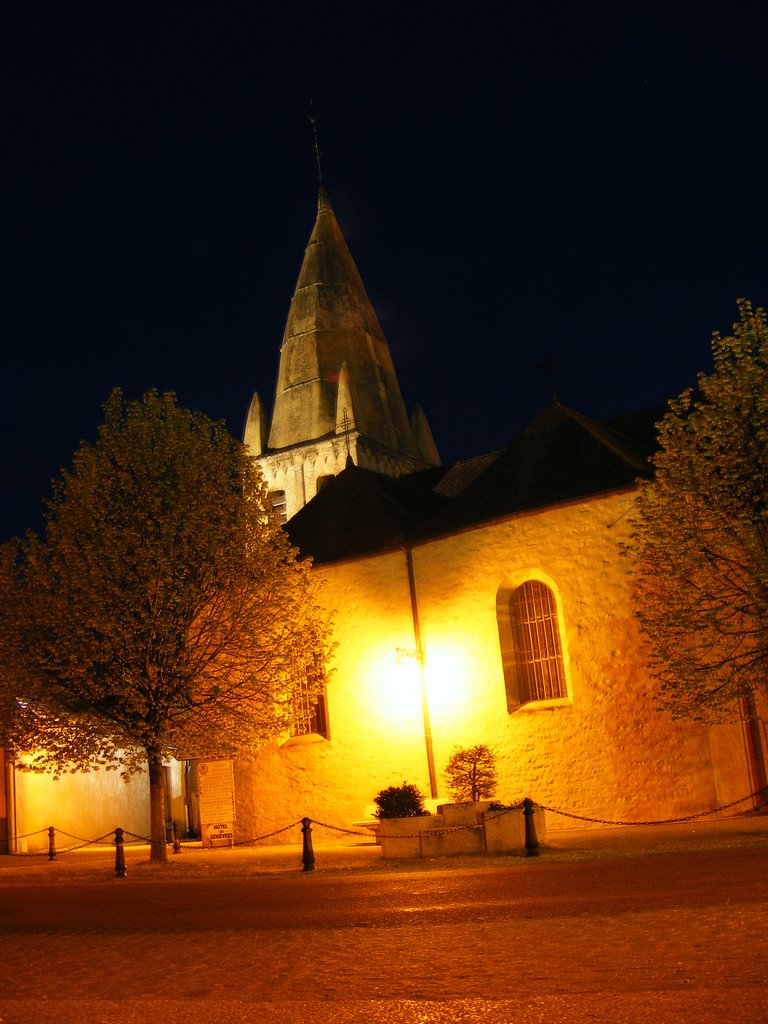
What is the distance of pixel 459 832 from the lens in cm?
1717

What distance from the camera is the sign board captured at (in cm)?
2636

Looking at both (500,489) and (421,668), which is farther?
(500,489)

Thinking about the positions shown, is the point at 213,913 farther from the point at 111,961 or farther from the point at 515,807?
the point at 515,807

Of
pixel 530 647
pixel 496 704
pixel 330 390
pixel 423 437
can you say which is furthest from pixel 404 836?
pixel 423 437

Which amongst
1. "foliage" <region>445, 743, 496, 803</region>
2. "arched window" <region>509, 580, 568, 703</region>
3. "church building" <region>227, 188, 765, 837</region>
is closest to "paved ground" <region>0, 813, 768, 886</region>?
"church building" <region>227, 188, 765, 837</region>

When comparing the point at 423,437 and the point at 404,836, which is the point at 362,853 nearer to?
the point at 404,836

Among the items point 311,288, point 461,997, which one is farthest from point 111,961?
point 311,288

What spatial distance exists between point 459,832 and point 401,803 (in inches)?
61.7

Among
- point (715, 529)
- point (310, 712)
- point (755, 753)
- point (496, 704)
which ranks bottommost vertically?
point (755, 753)

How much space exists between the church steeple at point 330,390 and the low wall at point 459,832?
3019cm

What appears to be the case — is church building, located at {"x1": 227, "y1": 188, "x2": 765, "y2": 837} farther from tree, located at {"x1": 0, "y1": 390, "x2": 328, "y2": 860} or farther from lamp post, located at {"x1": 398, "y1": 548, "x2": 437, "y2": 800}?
tree, located at {"x1": 0, "y1": 390, "x2": 328, "y2": 860}

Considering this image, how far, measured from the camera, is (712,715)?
19.6m

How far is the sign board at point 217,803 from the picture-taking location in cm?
2636

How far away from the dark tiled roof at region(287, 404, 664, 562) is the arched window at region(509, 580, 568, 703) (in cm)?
198
